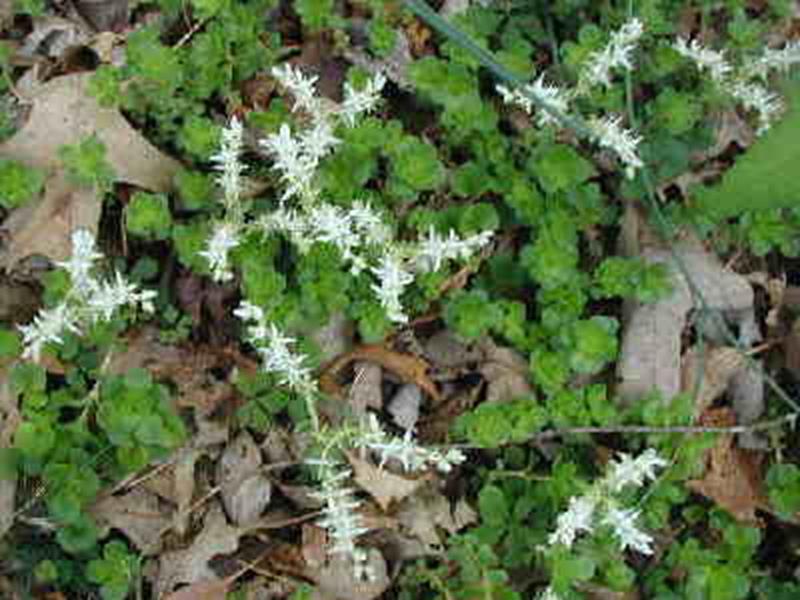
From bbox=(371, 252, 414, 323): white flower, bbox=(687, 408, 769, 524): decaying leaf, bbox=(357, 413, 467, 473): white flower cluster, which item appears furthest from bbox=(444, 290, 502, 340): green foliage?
bbox=(687, 408, 769, 524): decaying leaf

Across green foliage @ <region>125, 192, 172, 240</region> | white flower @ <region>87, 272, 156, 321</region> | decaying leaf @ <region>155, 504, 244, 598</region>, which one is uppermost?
green foliage @ <region>125, 192, 172, 240</region>

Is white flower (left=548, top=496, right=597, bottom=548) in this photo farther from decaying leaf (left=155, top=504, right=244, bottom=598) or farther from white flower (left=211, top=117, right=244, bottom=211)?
white flower (left=211, top=117, right=244, bottom=211)

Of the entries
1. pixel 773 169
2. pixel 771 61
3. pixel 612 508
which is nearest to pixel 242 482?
pixel 612 508

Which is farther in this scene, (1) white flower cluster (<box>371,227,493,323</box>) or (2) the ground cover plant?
(2) the ground cover plant

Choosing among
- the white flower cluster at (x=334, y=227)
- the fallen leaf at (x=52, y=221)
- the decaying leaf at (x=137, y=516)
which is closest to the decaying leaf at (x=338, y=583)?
the decaying leaf at (x=137, y=516)

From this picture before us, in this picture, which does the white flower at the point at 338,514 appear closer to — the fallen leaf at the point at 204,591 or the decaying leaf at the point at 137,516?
the fallen leaf at the point at 204,591

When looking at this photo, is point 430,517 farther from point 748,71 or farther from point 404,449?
point 748,71
